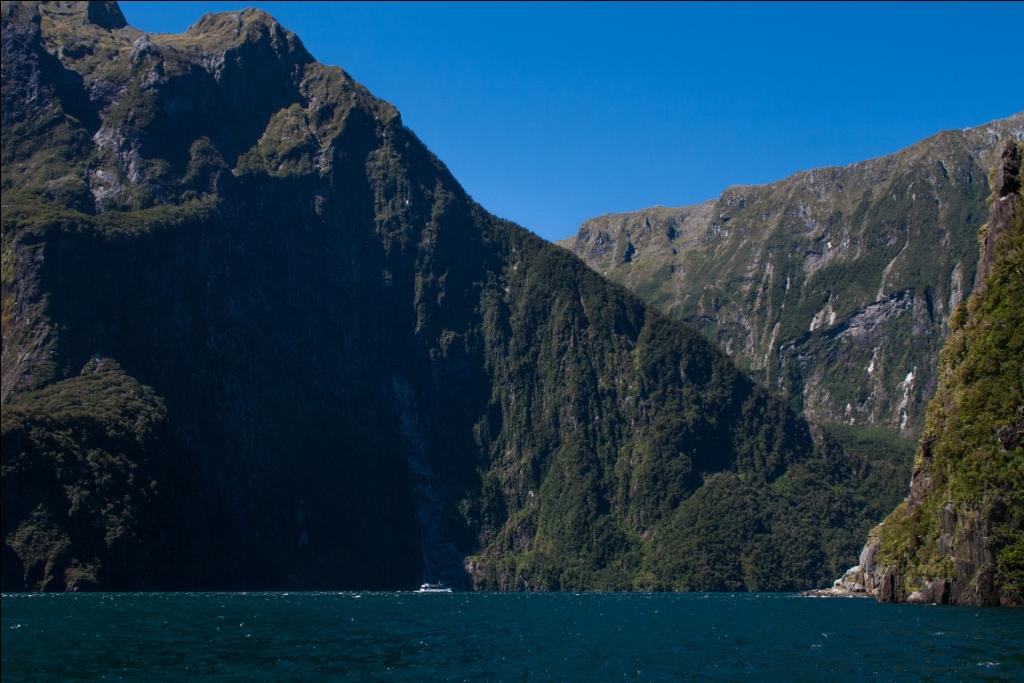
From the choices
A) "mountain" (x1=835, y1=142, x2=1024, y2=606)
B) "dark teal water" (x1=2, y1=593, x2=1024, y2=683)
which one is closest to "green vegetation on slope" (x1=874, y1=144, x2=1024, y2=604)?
"mountain" (x1=835, y1=142, x2=1024, y2=606)

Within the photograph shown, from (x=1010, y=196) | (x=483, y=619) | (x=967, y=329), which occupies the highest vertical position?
(x=1010, y=196)

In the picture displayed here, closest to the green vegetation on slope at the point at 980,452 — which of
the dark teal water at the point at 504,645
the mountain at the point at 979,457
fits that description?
the mountain at the point at 979,457

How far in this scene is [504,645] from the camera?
107m

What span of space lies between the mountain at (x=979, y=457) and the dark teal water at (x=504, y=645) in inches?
252

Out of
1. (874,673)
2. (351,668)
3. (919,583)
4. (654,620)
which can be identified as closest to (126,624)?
(351,668)

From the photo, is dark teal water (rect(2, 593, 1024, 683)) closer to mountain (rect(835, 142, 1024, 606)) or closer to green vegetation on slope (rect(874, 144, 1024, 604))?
mountain (rect(835, 142, 1024, 606))

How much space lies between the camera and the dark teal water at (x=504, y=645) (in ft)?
269

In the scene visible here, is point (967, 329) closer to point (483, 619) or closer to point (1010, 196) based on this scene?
point (1010, 196)

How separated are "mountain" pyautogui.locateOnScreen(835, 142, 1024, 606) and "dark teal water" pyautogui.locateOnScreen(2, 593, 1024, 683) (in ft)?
21.0

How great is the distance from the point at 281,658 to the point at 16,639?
85.1 ft

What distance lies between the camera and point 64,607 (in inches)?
6196

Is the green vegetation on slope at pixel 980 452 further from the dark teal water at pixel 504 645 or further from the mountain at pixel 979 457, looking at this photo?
the dark teal water at pixel 504 645

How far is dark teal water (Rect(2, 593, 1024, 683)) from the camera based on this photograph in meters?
82.1

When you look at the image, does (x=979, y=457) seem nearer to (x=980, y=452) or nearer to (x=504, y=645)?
(x=980, y=452)
